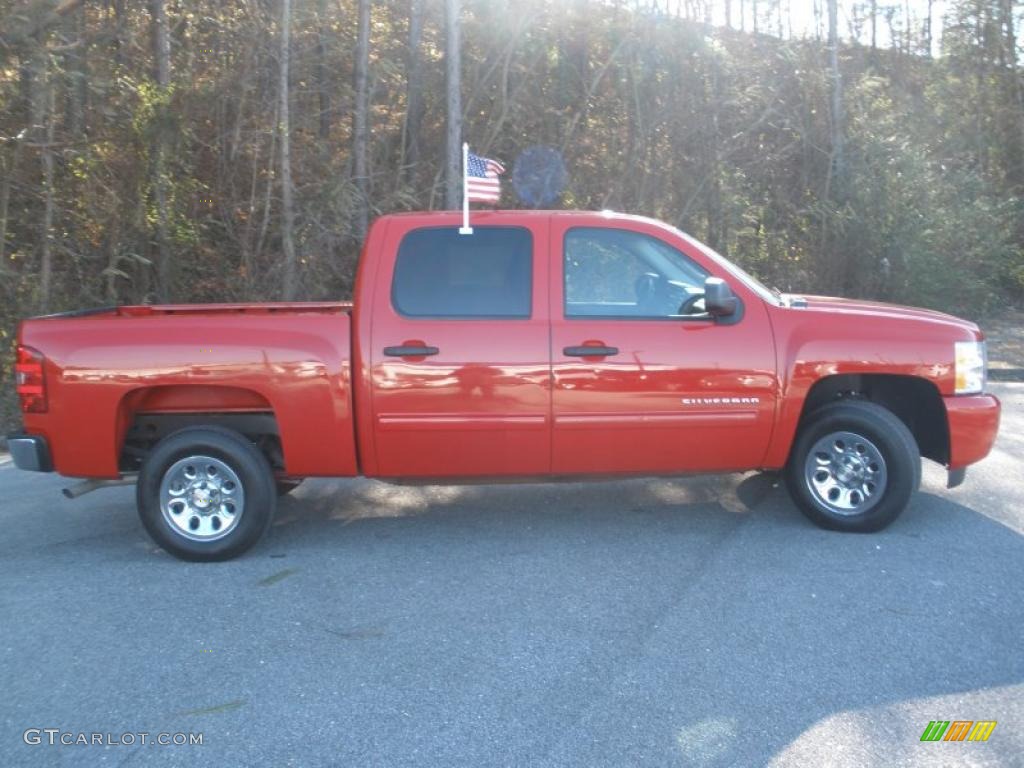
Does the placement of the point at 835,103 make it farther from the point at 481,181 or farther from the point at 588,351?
the point at 588,351

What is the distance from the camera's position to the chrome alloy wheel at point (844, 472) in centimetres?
588

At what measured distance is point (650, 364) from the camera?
5.65 m

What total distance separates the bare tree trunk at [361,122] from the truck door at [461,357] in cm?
785

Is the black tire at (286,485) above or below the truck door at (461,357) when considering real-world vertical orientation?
below

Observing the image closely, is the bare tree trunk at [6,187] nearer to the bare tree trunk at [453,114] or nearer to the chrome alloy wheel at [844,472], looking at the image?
the bare tree trunk at [453,114]

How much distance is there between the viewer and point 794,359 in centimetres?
573

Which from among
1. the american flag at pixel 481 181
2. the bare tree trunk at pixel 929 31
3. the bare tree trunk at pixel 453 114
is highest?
the bare tree trunk at pixel 929 31

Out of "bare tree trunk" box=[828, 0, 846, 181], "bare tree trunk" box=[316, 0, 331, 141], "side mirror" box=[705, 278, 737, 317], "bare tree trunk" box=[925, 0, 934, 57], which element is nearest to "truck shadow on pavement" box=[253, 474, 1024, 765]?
"side mirror" box=[705, 278, 737, 317]

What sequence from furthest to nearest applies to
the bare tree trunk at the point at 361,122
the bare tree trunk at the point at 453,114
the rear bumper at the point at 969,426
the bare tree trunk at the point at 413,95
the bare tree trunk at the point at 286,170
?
1. the bare tree trunk at the point at 413,95
2. the bare tree trunk at the point at 361,122
3. the bare tree trunk at the point at 286,170
4. the bare tree trunk at the point at 453,114
5. the rear bumper at the point at 969,426

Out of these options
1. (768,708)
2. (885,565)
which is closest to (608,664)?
(768,708)

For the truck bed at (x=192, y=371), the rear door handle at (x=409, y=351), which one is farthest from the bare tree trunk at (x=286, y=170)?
the rear door handle at (x=409, y=351)

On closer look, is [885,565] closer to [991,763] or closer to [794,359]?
[794,359]

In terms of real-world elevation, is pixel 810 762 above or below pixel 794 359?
below

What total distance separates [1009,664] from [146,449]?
4915 millimetres
